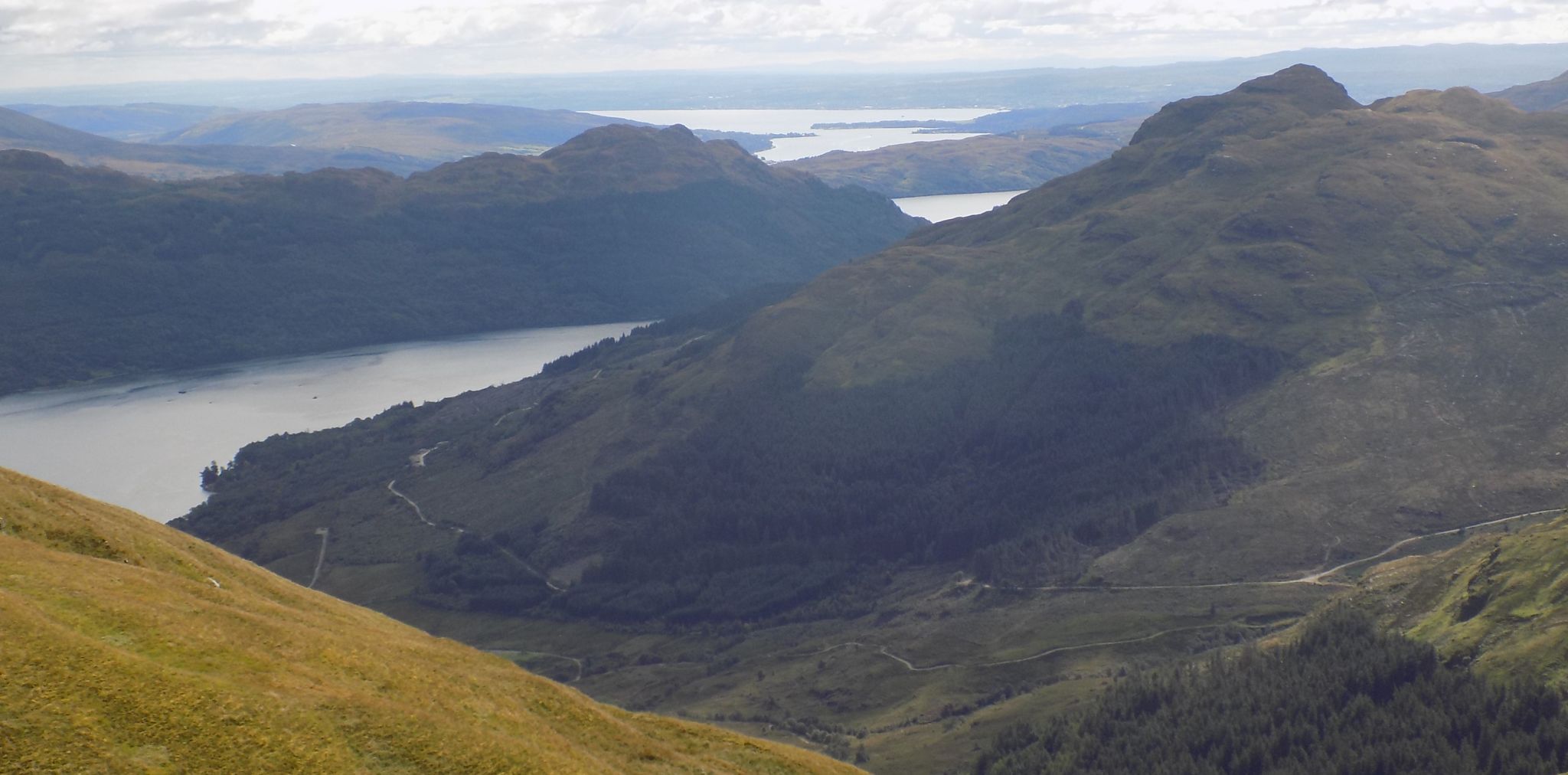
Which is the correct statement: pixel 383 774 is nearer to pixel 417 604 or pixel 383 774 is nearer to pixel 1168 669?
pixel 1168 669

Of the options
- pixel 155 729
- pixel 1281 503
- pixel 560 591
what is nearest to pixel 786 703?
pixel 560 591

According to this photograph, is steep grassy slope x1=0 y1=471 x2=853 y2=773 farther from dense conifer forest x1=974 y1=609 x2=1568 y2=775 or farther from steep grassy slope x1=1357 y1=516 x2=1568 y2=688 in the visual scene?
steep grassy slope x1=1357 y1=516 x2=1568 y2=688

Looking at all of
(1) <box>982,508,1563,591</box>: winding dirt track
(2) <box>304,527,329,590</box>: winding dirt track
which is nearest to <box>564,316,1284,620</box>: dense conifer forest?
(1) <box>982,508,1563,591</box>: winding dirt track

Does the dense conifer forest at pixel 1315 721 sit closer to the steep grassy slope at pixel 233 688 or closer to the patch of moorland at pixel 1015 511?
the patch of moorland at pixel 1015 511

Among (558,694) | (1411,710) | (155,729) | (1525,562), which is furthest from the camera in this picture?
(1525,562)

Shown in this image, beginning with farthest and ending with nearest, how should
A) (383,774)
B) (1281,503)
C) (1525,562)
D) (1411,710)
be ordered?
(1281,503), (1525,562), (1411,710), (383,774)

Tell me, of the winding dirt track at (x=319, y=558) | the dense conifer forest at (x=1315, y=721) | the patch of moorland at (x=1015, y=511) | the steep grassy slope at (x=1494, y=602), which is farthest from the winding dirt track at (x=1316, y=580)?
the winding dirt track at (x=319, y=558)

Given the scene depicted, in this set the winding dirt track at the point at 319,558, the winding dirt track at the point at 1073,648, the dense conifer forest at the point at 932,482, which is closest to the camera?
the winding dirt track at the point at 1073,648

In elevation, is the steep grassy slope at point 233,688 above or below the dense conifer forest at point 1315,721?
above

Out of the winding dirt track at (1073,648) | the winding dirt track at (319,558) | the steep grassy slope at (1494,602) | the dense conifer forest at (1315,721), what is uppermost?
the steep grassy slope at (1494,602)
